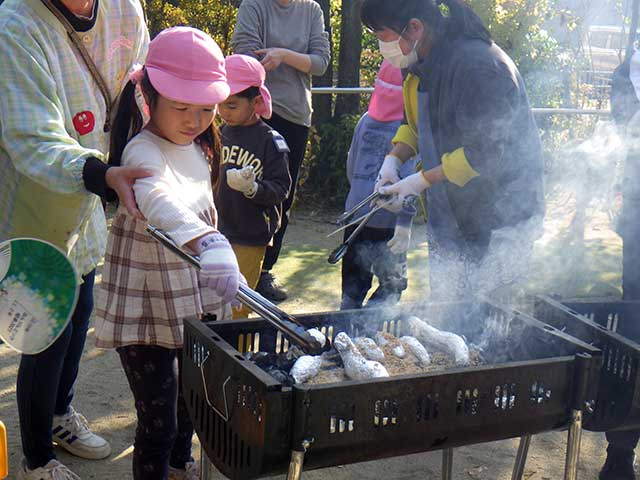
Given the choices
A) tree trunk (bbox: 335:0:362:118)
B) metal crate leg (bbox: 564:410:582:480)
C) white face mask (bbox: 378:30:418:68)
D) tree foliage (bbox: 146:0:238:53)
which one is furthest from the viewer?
tree trunk (bbox: 335:0:362:118)

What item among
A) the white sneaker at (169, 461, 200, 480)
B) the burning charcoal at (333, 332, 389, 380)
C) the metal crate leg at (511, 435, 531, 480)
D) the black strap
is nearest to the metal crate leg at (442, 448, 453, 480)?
the metal crate leg at (511, 435, 531, 480)

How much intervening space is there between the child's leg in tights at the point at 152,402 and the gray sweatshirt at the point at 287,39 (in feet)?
9.91

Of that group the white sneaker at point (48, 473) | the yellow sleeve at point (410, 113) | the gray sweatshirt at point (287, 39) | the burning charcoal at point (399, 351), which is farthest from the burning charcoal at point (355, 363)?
the gray sweatshirt at point (287, 39)

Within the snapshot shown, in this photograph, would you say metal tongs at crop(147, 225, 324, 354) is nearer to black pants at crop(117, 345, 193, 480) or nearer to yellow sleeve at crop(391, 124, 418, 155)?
black pants at crop(117, 345, 193, 480)

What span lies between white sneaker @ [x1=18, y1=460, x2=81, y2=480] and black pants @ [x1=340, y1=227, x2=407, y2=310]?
2.11 m

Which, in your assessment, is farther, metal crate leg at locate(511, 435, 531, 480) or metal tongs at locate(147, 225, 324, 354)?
metal crate leg at locate(511, 435, 531, 480)

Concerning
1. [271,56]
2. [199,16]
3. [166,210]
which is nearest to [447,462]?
[166,210]

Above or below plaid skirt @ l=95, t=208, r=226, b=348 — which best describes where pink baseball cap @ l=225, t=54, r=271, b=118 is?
above

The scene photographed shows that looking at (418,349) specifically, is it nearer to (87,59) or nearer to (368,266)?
(87,59)

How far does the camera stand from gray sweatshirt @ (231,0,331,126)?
17.1 ft

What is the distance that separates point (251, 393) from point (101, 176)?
2.44ft

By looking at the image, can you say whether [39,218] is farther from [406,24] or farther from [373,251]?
[373,251]

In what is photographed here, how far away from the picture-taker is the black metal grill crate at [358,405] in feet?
6.59

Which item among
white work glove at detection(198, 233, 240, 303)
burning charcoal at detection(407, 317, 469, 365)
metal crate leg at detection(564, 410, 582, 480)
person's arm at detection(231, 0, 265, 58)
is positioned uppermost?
person's arm at detection(231, 0, 265, 58)
